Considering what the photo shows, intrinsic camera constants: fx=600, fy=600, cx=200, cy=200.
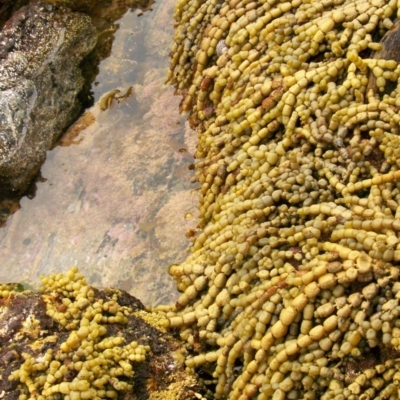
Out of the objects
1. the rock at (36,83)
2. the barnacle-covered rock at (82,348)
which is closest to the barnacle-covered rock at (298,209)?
the barnacle-covered rock at (82,348)

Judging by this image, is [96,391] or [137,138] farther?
[137,138]

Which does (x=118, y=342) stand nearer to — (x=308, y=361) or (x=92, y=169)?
(x=308, y=361)

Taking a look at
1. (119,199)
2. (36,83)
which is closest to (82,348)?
(119,199)

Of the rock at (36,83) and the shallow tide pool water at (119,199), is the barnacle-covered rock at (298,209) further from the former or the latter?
the rock at (36,83)

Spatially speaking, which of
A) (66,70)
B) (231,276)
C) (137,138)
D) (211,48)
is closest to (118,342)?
(231,276)

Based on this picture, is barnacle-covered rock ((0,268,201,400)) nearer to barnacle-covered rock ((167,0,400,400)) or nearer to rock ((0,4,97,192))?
barnacle-covered rock ((167,0,400,400))

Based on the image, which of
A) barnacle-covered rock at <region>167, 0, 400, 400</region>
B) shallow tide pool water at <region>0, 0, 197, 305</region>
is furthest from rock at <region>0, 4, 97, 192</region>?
barnacle-covered rock at <region>167, 0, 400, 400</region>
